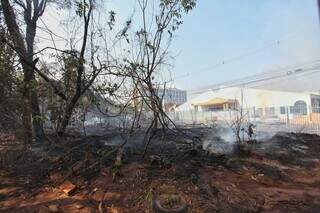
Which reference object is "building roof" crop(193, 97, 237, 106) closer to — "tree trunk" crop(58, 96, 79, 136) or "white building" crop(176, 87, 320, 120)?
"white building" crop(176, 87, 320, 120)

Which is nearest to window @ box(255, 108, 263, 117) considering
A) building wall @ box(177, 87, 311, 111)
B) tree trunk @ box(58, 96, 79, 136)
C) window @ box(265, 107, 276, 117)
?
window @ box(265, 107, 276, 117)

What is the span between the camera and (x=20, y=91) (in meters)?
7.24

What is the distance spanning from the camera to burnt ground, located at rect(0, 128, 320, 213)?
17.2 feet

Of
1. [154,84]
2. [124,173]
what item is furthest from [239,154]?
[124,173]

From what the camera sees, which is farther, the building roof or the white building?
the building roof

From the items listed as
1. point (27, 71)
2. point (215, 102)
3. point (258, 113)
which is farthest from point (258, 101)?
point (27, 71)

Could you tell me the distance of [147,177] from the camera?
236 inches

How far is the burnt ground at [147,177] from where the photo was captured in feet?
17.2

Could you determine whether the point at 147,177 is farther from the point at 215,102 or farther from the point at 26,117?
the point at 215,102

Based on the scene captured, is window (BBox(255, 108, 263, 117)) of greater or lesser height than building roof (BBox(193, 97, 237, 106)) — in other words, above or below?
below

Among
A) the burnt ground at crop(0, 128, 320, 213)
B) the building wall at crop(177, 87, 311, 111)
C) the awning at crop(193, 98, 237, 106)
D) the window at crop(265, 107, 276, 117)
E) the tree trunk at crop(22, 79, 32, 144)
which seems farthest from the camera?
the awning at crop(193, 98, 237, 106)

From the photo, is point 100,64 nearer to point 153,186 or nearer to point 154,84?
point 154,84

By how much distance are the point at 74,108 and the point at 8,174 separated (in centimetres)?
268

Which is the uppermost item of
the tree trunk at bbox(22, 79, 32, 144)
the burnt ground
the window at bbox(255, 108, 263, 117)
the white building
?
the white building
